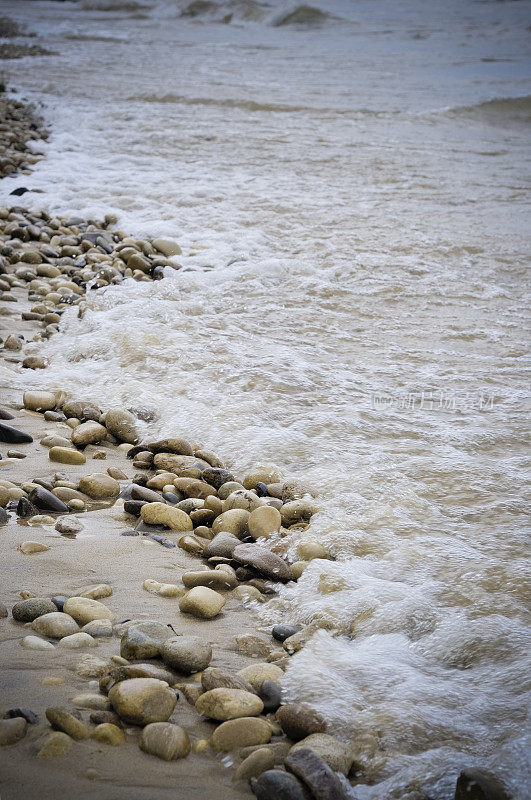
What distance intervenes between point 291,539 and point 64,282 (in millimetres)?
2632

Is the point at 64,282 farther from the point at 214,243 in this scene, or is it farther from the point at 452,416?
the point at 452,416

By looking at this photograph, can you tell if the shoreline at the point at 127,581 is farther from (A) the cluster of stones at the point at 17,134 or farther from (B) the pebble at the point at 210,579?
(A) the cluster of stones at the point at 17,134

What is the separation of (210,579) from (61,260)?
3.24 metres

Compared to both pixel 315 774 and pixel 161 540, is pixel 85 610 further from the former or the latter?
pixel 315 774

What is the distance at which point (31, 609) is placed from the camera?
4.75 feet

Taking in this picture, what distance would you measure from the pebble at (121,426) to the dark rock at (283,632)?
3.79 feet

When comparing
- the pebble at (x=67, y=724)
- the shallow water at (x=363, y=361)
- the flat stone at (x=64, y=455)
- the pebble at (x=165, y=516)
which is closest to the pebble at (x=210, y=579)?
the shallow water at (x=363, y=361)

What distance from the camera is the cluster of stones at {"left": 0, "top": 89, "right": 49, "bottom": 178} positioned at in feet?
22.2

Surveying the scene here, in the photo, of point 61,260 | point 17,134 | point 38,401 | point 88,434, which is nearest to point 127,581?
point 88,434

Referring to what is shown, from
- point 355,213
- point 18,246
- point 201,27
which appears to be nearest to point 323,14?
point 201,27

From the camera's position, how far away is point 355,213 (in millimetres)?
5695

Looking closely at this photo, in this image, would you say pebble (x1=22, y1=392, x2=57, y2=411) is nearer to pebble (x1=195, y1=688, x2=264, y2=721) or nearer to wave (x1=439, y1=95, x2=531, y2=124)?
pebble (x1=195, y1=688, x2=264, y2=721)

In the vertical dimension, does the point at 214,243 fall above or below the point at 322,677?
above

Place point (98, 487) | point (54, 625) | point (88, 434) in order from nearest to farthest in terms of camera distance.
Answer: point (54, 625) → point (98, 487) → point (88, 434)
